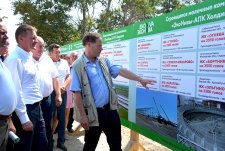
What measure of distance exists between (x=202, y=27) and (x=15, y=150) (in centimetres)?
253

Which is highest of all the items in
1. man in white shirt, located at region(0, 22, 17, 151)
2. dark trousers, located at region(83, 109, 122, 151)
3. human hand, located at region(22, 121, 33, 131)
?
man in white shirt, located at region(0, 22, 17, 151)

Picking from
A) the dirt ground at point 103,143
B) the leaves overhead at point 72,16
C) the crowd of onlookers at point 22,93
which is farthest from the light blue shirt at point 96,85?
the leaves overhead at point 72,16

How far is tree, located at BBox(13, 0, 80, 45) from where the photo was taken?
912 inches

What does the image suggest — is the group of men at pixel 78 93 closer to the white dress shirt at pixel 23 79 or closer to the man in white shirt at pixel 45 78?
the white dress shirt at pixel 23 79

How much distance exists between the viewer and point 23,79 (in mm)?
3734

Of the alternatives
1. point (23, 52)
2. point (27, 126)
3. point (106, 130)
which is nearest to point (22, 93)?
point (27, 126)

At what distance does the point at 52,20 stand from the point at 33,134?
20333 mm

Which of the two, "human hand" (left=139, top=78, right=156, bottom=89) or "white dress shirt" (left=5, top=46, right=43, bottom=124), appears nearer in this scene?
"white dress shirt" (left=5, top=46, right=43, bottom=124)

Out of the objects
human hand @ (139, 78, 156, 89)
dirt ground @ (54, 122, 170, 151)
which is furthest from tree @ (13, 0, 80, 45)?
human hand @ (139, 78, 156, 89)

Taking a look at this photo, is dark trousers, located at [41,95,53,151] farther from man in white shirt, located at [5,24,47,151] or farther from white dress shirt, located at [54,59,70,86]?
white dress shirt, located at [54,59,70,86]

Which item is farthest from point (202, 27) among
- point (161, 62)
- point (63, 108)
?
point (63, 108)

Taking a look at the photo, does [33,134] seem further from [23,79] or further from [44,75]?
[44,75]

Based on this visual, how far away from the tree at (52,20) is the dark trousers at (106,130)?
1957 centimetres

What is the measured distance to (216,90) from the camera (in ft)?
10.0
